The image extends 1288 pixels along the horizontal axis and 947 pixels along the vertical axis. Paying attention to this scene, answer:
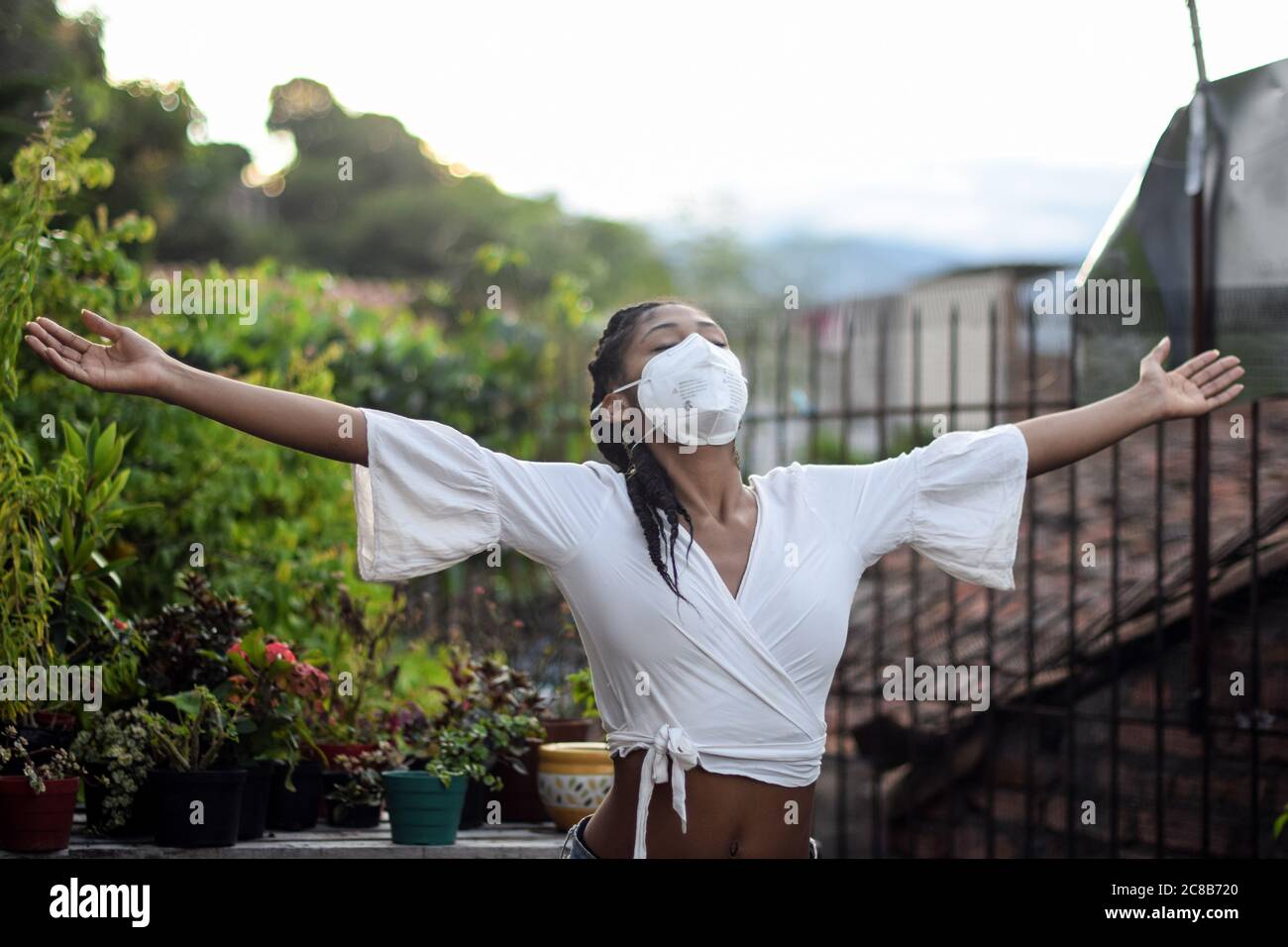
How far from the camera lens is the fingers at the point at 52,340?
2277 mm

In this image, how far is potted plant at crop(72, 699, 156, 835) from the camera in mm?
3131

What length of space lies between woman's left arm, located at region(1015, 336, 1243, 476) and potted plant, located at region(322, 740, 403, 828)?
1.88m

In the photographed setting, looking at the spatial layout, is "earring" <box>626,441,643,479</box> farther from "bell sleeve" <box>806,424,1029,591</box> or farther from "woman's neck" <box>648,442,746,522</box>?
"bell sleeve" <box>806,424,1029,591</box>

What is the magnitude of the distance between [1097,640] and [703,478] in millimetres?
3375

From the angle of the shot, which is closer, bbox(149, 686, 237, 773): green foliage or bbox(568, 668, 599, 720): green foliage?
bbox(149, 686, 237, 773): green foliage

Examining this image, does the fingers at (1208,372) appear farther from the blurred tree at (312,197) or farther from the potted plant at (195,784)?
the blurred tree at (312,197)

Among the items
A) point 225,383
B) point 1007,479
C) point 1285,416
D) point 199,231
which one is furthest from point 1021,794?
point 199,231

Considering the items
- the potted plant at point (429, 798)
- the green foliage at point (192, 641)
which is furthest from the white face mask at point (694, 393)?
the green foliage at point (192, 641)

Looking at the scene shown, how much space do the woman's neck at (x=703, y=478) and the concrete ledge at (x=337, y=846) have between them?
45.7 inches

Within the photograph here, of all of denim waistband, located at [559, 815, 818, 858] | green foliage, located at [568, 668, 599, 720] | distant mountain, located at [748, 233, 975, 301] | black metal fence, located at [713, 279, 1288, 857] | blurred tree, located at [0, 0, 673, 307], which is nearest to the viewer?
denim waistband, located at [559, 815, 818, 858]

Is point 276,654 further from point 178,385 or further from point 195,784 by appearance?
point 178,385

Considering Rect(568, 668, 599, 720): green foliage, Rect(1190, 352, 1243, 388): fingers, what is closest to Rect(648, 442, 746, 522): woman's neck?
Rect(1190, 352, 1243, 388): fingers
